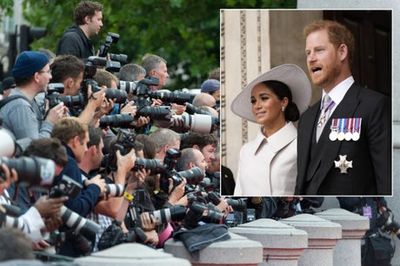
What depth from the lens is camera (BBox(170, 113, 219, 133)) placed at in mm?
17359

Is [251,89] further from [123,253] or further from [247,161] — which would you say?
[123,253]

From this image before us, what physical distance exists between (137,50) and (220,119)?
20.7 m

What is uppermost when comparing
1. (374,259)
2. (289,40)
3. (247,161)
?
(289,40)

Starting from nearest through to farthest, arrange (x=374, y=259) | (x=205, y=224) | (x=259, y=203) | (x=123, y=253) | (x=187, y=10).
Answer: (x=123, y=253) → (x=205, y=224) → (x=259, y=203) → (x=374, y=259) → (x=187, y=10)

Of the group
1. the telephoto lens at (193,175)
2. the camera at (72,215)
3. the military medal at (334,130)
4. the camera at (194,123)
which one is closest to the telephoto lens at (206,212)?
the telephoto lens at (193,175)

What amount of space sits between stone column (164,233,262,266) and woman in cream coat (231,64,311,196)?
3.43 m

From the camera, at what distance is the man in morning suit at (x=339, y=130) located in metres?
17.7

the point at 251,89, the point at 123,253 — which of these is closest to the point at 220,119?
the point at 251,89

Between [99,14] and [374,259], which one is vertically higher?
[99,14]

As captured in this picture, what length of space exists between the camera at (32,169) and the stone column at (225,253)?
2.91 meters

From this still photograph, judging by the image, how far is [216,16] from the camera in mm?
35281

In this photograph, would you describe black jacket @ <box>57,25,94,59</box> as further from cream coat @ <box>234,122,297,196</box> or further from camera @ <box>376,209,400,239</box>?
camera @ <box>376,209,400,239</box>

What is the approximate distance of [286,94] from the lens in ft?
57.7

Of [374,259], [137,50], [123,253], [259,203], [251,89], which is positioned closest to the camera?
[123,253]
